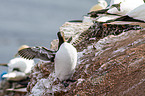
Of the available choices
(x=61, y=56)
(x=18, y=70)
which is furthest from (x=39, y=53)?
(x=18, y=70)

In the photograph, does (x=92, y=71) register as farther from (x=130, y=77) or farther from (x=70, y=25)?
(x=70, y=25)

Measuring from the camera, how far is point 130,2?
2.91m

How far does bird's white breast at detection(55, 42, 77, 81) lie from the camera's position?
272cm

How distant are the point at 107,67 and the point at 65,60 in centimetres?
58

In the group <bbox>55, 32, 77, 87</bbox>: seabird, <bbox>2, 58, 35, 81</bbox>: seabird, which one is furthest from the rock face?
<bbox>2, 58, 35, 81</bbox>: seabird

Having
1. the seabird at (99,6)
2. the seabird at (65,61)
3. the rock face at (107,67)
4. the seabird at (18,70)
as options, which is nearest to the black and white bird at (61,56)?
the seabird at (65,61)

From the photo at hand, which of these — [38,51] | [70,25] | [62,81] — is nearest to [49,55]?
[38,51]

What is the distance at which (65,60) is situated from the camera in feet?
8.98

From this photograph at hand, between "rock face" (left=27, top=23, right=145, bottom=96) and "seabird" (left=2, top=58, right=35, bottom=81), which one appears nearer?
"rock face" (left=27, top=23, right=145, bottom=96)

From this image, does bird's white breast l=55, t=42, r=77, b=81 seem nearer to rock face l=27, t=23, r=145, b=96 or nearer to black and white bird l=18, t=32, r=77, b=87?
black and white bird l=18, t=32, r=77, b=87

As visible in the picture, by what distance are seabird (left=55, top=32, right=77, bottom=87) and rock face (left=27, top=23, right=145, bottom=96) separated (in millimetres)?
112

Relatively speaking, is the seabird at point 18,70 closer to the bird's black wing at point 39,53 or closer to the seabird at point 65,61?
the bird's black wing at point 39,53

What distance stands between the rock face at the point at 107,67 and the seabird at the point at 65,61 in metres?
0.11

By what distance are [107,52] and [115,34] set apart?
23.7 inches
